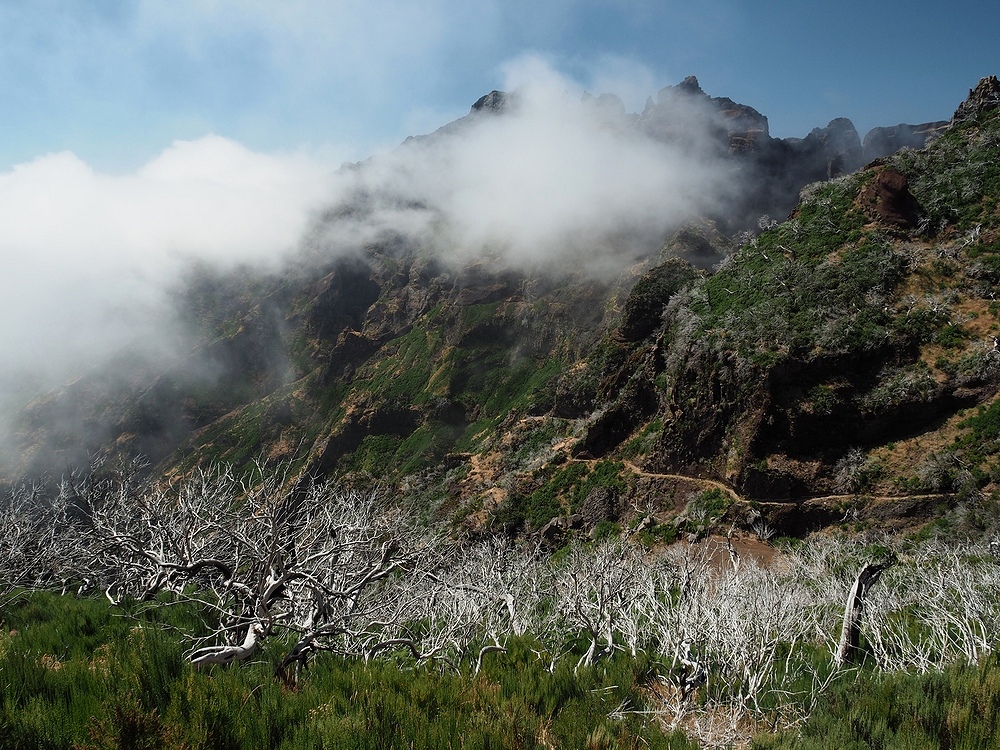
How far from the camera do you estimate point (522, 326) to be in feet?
320

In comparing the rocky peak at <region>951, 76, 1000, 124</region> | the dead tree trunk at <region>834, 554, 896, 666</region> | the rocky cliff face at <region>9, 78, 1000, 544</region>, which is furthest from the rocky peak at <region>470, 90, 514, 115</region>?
the dead tree trunk at <region>834, 554, 896, 666</region>

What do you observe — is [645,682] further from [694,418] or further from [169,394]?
[169,394]

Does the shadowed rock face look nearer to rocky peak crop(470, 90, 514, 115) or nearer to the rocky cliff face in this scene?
the rocky cliff face

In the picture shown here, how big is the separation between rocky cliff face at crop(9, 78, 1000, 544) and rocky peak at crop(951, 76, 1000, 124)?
195mm

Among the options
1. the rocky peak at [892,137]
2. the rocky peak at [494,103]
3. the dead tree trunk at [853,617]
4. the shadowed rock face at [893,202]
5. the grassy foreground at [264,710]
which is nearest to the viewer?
the grassy foreground at [264,710]

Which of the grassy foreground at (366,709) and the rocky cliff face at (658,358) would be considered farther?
the rocky cliff face at (658,358)

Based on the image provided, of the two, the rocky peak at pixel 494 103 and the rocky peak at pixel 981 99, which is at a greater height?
the rocky peak at pixel 494 103

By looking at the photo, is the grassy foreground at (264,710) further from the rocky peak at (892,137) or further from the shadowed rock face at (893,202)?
the rocky peak at (892,137)

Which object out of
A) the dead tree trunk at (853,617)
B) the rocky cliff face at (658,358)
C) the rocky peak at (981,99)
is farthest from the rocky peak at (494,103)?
the dead tree trunk at (853,617)

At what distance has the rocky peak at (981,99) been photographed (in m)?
46.5

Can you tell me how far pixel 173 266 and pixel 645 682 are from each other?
177512mm

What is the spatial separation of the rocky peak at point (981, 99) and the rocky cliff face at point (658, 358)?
0.64 feet

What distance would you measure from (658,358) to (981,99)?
37.9 metres

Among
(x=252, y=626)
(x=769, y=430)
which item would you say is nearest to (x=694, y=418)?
(x=769, y=430)
